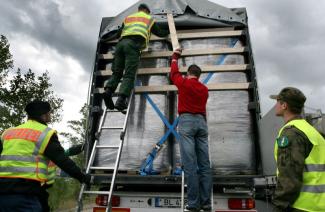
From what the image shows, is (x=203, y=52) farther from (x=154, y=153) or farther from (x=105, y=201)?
(x=105, y=201)

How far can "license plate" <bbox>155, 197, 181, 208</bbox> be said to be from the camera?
4363 mm

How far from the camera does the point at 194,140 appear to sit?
405cm

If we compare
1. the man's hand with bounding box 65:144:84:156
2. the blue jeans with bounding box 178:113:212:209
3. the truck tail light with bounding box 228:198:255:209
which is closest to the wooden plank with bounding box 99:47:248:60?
the blue jeans with bounding box 178:113:212:209

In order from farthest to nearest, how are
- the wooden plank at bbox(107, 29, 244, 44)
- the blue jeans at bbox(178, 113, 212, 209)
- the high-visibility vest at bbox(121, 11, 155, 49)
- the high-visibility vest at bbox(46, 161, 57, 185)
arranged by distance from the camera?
the wooden plank at bbox(107, 29, 244, 44) → the high-visibility vest at bbox(121, 11, 155, 49) → the blue jeans at bbox(178, 113, 212, 209) → the high-visibility vest at bbox(46, 161, 57, 185)

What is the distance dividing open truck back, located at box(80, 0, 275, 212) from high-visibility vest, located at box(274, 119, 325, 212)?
1698 mm

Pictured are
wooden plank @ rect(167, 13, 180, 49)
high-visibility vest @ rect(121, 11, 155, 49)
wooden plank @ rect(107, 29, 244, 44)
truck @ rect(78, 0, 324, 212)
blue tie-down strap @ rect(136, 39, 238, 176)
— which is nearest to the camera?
truck @ rect(78, 0, 324, 212)

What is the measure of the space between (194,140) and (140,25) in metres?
1.81

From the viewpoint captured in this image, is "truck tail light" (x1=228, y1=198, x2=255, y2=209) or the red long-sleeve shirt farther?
"truck tail light" (x1=228, y1=198, x2=255, y2=209)

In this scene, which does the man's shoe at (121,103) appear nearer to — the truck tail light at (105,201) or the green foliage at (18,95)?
the truck tail light at (105,201)

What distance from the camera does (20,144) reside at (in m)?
3.14

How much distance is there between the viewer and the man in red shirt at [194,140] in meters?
3.75

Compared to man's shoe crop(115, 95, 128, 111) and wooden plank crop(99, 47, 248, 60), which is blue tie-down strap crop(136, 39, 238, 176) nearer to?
man's shoe crop(115, 95, 128, 111)

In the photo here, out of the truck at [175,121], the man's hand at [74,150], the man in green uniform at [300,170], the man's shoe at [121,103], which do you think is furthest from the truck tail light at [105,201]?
the man in green uniform at [300,170]

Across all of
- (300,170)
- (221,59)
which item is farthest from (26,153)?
(221,59)
